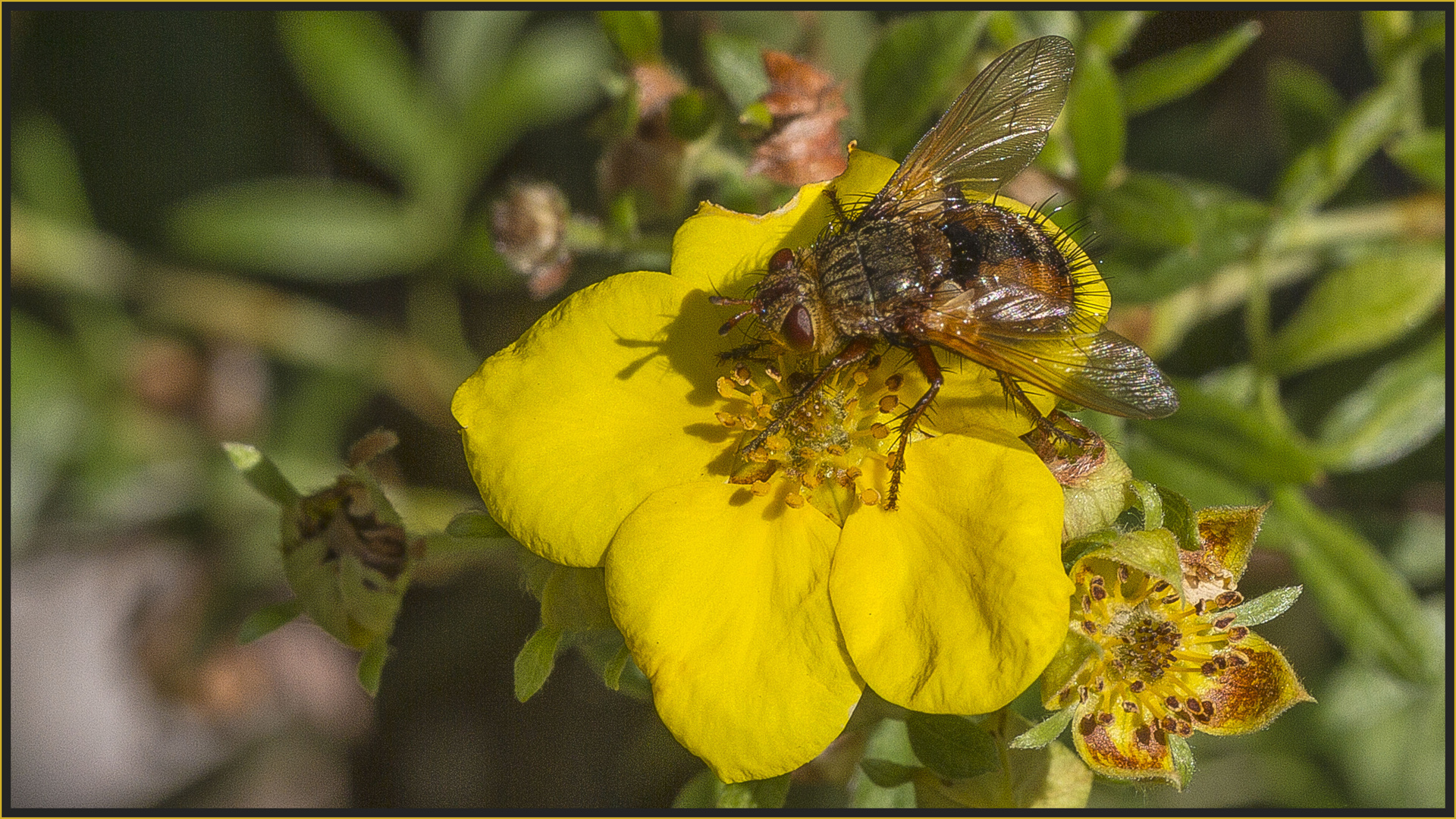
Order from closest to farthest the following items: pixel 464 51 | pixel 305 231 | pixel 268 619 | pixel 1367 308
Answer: pixel 268 619 → pixel 1367 308 → pixel 305 231 → pixel 464 51

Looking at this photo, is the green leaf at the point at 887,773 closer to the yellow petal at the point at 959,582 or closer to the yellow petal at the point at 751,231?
the yellow petal at the point at 959,582

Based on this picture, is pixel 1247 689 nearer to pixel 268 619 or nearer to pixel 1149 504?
pixel 1149 504

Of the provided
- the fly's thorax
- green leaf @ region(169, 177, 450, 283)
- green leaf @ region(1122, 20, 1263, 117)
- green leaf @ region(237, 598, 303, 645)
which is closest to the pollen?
the fly's thorax

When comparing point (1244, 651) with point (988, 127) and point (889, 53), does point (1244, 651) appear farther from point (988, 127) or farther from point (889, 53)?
point (889, 53)

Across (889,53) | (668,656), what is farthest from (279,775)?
(889,53)

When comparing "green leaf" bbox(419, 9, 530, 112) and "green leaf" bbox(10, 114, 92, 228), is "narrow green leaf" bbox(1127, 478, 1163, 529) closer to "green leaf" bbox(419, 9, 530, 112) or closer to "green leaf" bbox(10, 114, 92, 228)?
"green leaf" bbox(419, 9, 530, 112)

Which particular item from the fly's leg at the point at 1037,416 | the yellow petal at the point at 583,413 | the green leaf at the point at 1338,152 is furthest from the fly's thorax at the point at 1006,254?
the green leaf at the point at 1338,152

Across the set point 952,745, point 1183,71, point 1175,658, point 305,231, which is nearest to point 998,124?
point 1183,71
